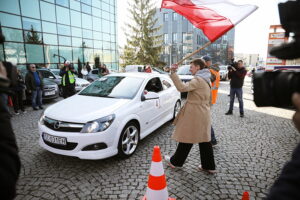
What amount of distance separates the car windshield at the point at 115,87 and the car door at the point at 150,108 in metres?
0.28

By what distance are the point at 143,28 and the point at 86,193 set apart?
29955mm

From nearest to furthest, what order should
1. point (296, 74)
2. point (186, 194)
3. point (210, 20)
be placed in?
point (296, 74), point (186, 194), point (210, 20)

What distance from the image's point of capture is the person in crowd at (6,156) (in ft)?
2.97

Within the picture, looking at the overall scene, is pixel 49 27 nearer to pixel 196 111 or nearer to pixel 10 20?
pixel 10 20

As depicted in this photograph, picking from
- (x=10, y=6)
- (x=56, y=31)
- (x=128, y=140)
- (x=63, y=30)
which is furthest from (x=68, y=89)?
(x=63, y=30)

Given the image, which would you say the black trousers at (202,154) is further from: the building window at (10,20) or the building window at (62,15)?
the building window at (62,15)

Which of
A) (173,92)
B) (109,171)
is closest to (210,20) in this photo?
(173,92)

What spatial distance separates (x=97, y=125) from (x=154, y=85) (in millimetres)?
2310

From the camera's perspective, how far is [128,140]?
397 centimetres

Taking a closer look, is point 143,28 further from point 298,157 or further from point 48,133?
point 298,157

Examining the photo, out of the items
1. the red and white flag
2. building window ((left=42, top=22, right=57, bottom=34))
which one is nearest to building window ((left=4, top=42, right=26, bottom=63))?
building window ((left=42, top=22, right=57, bottom=34))

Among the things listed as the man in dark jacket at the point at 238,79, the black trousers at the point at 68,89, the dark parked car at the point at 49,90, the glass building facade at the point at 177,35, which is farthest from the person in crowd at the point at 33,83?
the glass building facade at the point at 177,35

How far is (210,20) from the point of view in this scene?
381 cm

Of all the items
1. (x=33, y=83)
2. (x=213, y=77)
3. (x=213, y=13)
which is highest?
A: (x=213, y=13)
